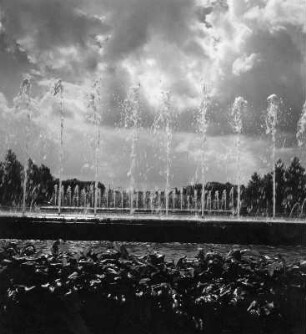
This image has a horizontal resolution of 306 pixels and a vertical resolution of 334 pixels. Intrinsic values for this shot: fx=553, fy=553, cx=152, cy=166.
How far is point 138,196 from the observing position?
59.8m

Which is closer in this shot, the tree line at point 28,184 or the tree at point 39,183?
the tree line at point 28,184

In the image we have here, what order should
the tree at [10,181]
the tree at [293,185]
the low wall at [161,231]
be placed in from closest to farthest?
the low wall at [161,231] < the tree at [293,185] < the tree at [10,181]

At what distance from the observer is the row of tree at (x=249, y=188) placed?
185 ft

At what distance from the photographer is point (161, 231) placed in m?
16.1

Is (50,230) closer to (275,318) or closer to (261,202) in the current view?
(275,318)

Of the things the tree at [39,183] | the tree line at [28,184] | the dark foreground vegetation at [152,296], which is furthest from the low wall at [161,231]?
the tree at [39,183]

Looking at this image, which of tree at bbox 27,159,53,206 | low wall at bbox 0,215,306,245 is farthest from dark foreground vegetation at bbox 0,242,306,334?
tree at bbox 27,159,53,206

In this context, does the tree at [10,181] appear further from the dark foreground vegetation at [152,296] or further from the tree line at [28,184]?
the dark foreground vegetation at [152,296]

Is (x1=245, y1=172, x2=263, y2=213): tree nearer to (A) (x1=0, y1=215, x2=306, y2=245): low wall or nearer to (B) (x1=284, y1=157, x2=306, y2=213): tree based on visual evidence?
(B) (x1=284, y1=157, x2=306, y2=213): tree

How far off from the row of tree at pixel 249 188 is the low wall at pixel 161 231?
36.2 m

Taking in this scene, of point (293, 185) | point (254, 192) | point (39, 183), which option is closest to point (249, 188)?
Result: point (254, 192)

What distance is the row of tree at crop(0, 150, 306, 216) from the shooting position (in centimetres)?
Result: 5647

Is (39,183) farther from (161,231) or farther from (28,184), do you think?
(161,231)

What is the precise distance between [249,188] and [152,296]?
207ft
